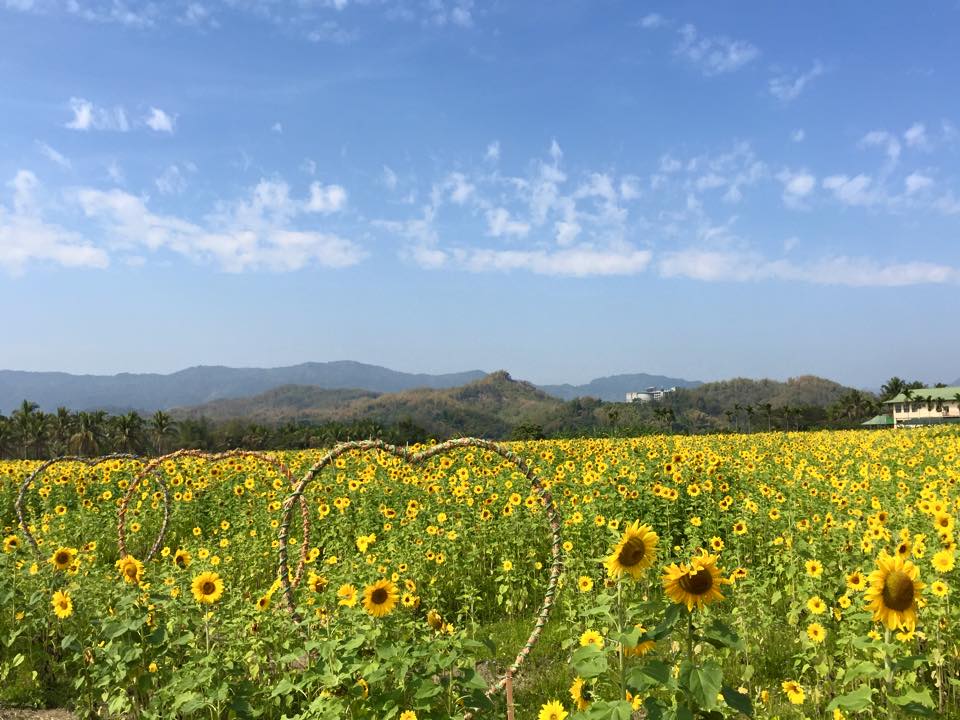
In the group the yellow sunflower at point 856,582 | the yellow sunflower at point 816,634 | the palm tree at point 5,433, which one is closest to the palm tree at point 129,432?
the palm tree at point 5,433

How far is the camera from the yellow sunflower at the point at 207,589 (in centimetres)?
438

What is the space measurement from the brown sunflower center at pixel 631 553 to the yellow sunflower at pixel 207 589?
2809 millimetres

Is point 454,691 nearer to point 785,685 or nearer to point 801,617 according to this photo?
point 785,685

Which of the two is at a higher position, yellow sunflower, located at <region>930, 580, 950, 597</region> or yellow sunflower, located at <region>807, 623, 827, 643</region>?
yellow sunflower, located at <region>930, 580, 950, 597</region>

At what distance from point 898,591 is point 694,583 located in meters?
1.08

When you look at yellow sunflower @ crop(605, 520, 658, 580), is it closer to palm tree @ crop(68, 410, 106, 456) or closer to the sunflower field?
the sunflower field

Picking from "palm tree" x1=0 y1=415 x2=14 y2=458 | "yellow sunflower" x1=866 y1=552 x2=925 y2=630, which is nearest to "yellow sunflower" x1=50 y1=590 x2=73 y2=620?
"yellow sunflower" x1=866 y1=552 x2=925 y2=630

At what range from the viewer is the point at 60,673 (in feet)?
18.5

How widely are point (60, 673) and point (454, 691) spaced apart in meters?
4.05

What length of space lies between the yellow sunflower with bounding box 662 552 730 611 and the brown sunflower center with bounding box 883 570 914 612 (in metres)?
0.91

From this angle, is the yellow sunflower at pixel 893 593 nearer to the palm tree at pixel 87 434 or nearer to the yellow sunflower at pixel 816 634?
the yellow sunflower at pixel 816 634

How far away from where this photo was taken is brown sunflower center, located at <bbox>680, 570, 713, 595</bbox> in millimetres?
2832

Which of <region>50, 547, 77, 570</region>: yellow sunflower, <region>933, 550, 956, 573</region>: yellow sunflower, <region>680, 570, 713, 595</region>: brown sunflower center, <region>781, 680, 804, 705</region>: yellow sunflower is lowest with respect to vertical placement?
<region>781, 680, 804, 705</region>: yellow sunflower

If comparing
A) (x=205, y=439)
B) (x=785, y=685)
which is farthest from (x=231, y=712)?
(x=205, y=439)
